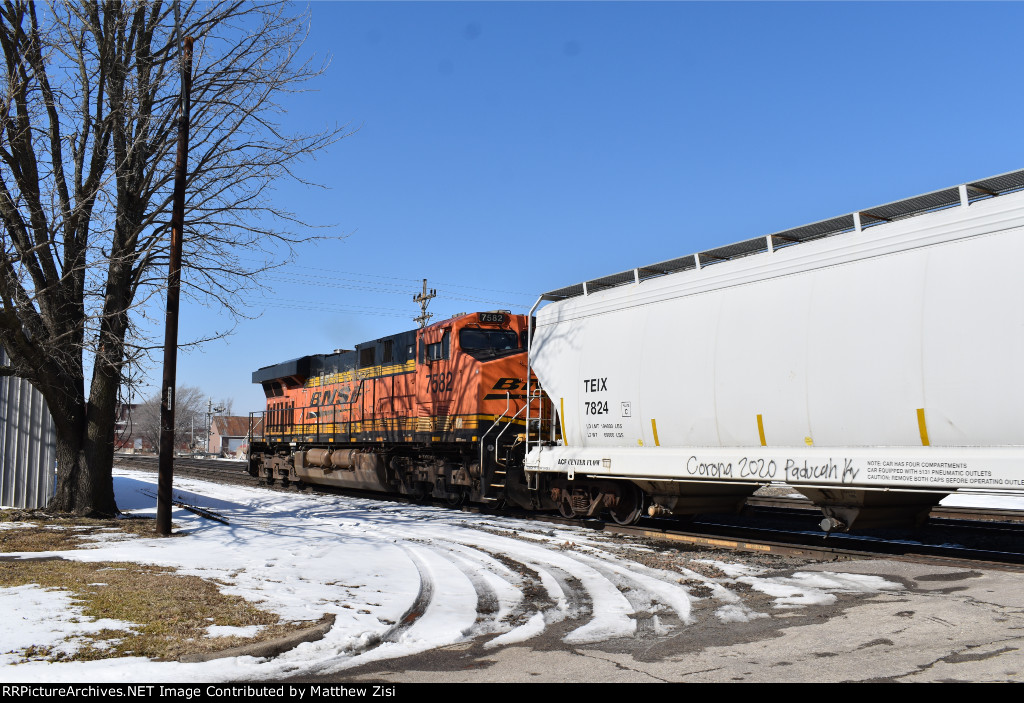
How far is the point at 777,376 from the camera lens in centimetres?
1013

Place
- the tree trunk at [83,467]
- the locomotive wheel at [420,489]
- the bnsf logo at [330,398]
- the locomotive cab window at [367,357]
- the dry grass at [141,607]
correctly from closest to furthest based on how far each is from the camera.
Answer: the dry grass at [141,607]
the tree trunk at [83,467]
the locomotive wheel at [420,489]
the locomotive cab window at [367,357]
the bnsf logo at [330,398]

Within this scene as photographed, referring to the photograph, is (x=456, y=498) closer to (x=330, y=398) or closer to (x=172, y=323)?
(x=172, y=323)

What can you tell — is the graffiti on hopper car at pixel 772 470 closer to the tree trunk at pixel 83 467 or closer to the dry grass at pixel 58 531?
the dry grass at pixel 58 531

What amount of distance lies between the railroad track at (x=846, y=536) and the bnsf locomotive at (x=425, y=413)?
1.73 metres

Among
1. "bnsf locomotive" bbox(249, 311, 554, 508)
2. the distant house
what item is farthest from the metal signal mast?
the distant house

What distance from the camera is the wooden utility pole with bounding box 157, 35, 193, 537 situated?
12446 millimetres

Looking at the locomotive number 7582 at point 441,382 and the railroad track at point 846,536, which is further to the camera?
the locomotive number 7582 at point 441,382

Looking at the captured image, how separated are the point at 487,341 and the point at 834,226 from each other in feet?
28.7

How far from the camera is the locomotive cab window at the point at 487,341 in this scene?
17312mm

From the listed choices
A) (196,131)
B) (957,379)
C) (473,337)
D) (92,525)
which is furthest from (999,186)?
(92,525)

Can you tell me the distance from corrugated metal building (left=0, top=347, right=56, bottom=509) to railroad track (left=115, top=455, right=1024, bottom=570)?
32.1ft

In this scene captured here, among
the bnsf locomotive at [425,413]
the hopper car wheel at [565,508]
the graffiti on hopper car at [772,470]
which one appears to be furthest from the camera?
the bnsf locomotive at [425,413]

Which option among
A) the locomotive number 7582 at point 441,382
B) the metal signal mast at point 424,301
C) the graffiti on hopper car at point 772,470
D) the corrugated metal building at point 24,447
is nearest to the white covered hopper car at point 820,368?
the graffiti on hopper car at point 772,470

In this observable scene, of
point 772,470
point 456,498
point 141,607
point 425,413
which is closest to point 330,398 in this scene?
point 425,413
